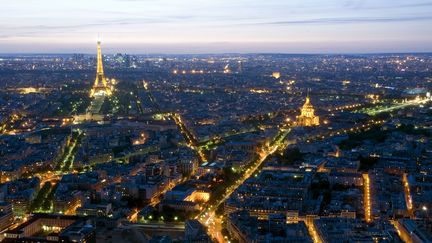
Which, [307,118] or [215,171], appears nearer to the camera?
[215,171]

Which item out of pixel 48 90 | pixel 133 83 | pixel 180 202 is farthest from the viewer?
pixel 133 83

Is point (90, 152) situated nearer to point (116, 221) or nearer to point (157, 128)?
point (157, 128)

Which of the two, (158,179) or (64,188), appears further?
(158,179)

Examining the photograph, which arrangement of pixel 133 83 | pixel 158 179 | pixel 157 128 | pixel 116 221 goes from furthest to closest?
1. pixel 133 83
2. pixel 157 128
3. pixel 158 179
4. pixel 116 221

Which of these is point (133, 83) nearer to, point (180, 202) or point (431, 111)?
point (431, 111)

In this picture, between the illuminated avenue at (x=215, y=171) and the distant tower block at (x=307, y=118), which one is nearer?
the illuminated avenue at (x=215, y=171)

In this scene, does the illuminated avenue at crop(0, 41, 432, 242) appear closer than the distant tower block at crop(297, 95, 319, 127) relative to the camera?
Yes

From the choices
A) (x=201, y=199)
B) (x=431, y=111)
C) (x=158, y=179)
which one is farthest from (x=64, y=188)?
(x=431, y=111)
